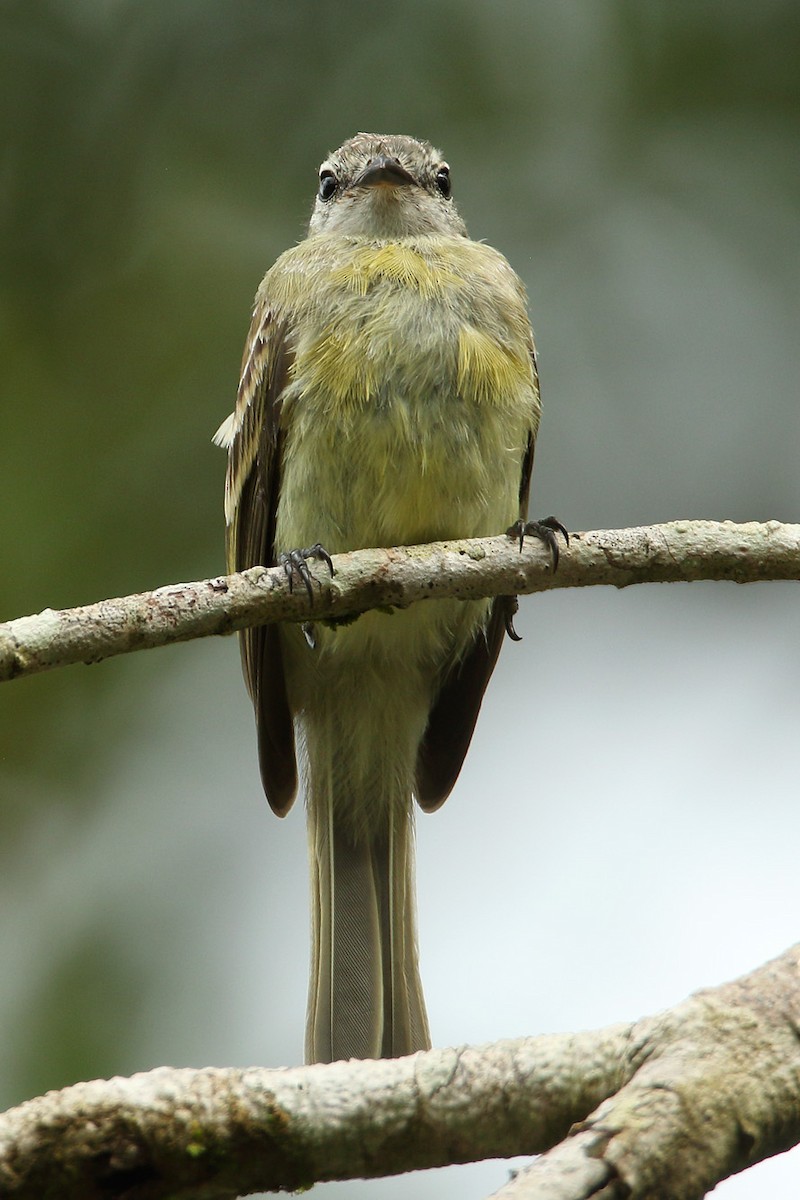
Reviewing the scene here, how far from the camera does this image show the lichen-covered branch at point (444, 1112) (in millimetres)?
2270

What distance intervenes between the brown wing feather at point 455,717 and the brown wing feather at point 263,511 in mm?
476

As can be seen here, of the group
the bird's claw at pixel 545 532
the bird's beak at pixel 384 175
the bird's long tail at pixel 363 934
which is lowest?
the bird's long tail at pixel 363 934

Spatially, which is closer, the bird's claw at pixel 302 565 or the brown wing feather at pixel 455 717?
the bird's claw at pixel 302 565

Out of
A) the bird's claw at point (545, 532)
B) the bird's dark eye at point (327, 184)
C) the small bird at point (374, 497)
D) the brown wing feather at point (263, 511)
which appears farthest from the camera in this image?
the bird's dark eye at point (327, 184)

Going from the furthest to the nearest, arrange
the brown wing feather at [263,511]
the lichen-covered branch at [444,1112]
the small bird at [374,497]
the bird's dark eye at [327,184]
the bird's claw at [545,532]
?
1. the bird's dark eye at [327,184]
2. the brown wing feather at [263,511]
3. the small bird at [374,497]
4. the bird's claw at [545,532]
5. the lichen-covered branch at [444,1112]

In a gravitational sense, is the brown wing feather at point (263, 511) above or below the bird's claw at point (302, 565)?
above

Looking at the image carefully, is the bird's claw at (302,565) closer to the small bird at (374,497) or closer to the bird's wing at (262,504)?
the small bird at (374,497)

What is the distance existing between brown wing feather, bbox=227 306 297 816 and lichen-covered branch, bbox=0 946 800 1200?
2346 mm

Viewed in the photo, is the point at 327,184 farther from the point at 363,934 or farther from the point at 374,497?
the point at 363,934

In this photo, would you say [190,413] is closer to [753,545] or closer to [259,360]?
[259,360]

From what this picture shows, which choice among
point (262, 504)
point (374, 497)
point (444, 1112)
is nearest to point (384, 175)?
point (262, 504)

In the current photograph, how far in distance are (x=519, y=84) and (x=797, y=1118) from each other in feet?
16.8

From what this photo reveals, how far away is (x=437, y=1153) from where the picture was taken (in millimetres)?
2457

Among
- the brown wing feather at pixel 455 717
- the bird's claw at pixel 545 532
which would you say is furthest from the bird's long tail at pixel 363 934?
the bird's claw at pixel 545 532
